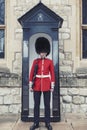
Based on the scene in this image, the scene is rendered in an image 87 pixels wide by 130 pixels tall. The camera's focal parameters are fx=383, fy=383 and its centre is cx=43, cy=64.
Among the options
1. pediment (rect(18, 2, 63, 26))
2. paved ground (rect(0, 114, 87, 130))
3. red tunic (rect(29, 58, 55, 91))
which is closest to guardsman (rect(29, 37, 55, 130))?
red tunic (rect(29, 58, 55, 91))

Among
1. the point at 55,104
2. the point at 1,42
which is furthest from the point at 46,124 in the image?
the point at 1,42

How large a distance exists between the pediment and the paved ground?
6.32 ft

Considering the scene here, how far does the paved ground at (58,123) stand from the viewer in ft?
22.3

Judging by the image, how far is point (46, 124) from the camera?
6.64 meters

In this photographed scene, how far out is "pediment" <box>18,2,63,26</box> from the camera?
7.19 metres

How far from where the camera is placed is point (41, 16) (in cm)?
720

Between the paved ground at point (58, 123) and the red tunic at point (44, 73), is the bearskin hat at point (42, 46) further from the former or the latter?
the paved ground at point (58, 123)

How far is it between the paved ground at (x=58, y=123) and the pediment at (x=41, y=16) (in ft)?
6.32

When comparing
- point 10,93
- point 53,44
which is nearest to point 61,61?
point 53,44

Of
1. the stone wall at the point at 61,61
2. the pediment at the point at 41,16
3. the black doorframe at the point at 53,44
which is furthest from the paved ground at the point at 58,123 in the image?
the pediment at the point at 41,16

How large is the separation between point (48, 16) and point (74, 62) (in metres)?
1.55

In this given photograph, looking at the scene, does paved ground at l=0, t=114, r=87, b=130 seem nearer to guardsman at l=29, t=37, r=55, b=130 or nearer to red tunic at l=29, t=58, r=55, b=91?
guardsman at l=29, t=37, r=55, b=130

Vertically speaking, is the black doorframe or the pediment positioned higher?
the pediment

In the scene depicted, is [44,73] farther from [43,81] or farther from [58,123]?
[58,123]
